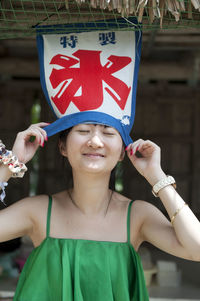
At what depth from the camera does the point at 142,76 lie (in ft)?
18.4

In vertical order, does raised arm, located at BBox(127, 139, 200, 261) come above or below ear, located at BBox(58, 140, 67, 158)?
below

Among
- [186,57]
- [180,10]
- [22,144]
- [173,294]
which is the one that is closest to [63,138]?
[22,144]

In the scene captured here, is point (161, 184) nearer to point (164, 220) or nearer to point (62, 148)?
point (164, 220)

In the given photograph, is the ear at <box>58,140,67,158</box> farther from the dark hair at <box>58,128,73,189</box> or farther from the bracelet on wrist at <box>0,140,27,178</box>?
the bracelet on wrist at <box>0,140,27,178</box>

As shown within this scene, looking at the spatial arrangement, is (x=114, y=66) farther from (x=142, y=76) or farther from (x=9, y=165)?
(x=142, y=76)

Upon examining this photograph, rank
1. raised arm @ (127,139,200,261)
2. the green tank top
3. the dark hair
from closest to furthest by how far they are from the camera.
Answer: raised arm @ (127,139,200,261) < the green tank top < the dark hair

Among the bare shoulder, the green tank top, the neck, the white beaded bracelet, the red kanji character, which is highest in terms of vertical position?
the red kanji character

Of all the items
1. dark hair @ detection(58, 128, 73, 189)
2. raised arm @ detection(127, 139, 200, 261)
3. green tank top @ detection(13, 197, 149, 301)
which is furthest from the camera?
dark hair @ detection(58, 128, 73, 189)

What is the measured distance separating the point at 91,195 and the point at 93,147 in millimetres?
332

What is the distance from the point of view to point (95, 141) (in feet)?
6.52

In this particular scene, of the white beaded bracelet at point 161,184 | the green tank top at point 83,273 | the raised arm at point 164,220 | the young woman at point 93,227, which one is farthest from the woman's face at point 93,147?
the green tank top at point 83,273

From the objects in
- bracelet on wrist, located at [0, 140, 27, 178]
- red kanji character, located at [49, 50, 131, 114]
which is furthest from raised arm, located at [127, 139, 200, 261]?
bracelet on wrist, located at [0, 140, 27, 178]

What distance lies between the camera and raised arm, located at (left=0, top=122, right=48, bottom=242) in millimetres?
2068

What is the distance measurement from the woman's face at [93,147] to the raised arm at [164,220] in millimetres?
116
